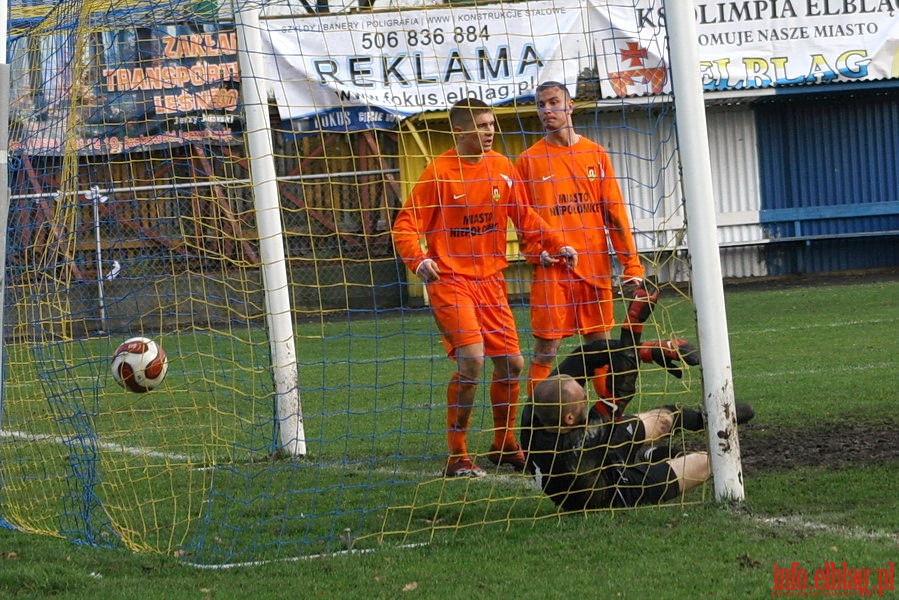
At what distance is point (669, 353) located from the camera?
18.4 feet

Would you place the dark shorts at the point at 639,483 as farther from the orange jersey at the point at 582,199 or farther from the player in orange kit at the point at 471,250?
the orange jersey at the point at 582,199

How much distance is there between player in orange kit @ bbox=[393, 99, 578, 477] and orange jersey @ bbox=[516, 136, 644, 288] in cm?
16

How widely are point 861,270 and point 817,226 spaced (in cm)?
103

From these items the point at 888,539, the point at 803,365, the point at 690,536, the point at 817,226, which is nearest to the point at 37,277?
the point at 690,536

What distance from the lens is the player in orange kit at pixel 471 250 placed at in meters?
6.43

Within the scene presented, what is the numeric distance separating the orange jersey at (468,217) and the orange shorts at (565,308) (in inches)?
9.9

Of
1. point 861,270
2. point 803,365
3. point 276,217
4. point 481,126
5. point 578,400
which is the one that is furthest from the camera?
point 861,270

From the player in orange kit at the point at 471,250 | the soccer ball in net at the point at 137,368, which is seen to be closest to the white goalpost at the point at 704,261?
the player in orange kit at the point at 471,250

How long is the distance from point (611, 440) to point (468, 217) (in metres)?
1.76

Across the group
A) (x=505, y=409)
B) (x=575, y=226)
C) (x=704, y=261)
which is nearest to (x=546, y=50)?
(x=575, y=226)

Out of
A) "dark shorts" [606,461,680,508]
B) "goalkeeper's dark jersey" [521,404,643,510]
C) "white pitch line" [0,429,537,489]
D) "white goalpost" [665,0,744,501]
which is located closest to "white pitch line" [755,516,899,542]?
"white goalpost" [665,0,744,501]

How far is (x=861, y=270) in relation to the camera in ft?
63.2

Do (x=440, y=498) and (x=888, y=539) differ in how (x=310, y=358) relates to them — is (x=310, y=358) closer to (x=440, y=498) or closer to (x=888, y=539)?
(x=440, y=498)

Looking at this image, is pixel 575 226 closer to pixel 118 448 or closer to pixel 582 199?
pixel 582 199
